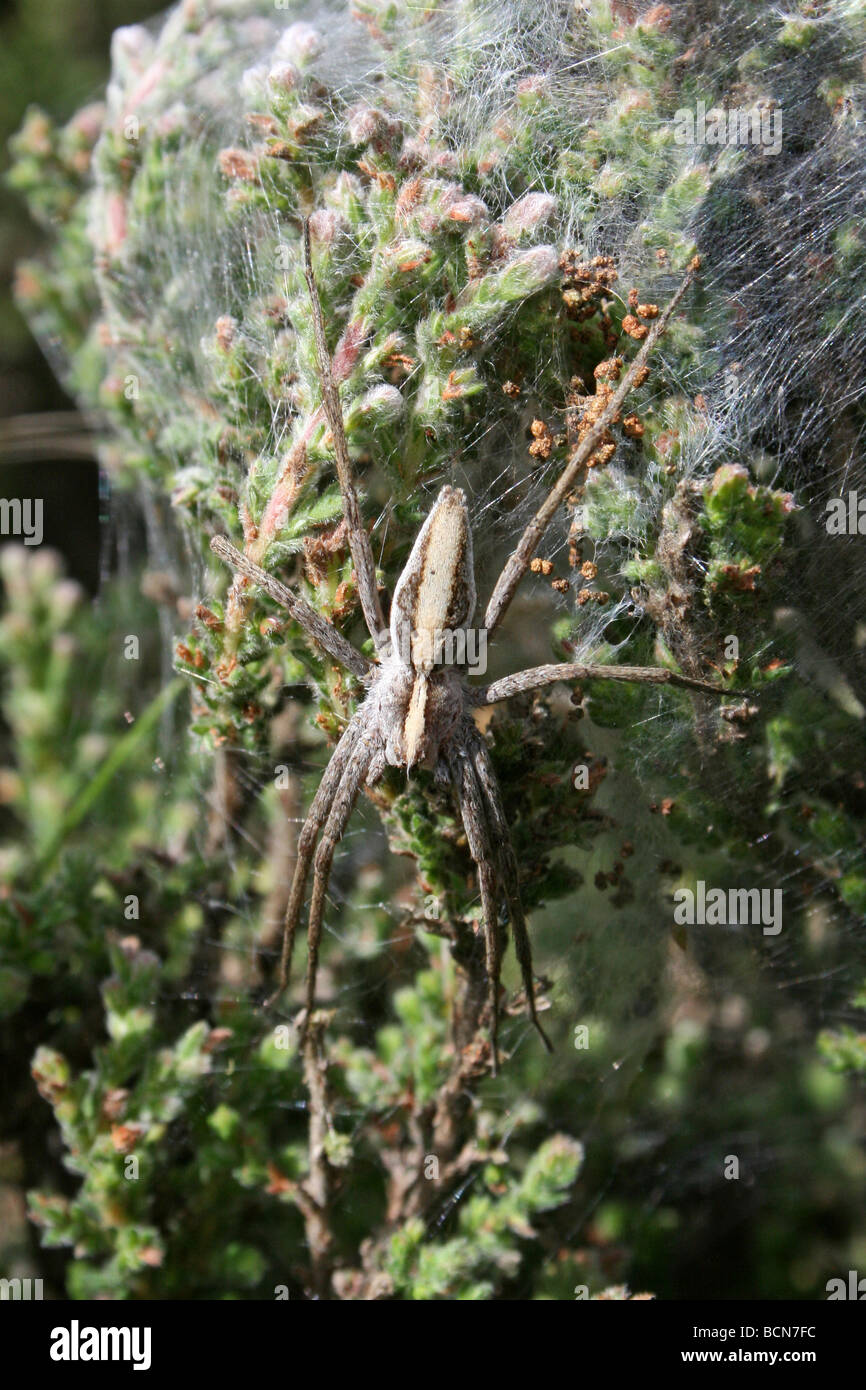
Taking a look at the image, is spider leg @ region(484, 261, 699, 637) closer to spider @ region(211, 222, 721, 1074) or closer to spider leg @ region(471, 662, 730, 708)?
spider @ region(211, 222, 721, 1074)

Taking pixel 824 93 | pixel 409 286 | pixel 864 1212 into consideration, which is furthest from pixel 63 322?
pixel 864 1212

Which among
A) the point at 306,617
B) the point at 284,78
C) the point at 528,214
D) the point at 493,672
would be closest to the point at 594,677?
the point at 493,672

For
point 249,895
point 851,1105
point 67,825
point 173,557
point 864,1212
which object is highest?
point 173,557

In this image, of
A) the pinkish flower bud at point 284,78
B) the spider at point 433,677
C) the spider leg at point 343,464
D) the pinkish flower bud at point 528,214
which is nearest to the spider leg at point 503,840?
the spider at point 433,677

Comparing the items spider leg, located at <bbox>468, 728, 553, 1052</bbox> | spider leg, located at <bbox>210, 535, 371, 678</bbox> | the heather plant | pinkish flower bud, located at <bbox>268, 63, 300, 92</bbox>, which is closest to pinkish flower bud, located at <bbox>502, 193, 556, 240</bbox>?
the heather plant

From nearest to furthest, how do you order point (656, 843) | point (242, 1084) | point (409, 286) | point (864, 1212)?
1. point (409, 286)
2. point (656, 843)
3. point (242, 1084)
4. point (864, 1212)

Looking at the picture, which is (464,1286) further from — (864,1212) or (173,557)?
(173,557)

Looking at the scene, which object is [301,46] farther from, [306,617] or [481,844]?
[481,844]
